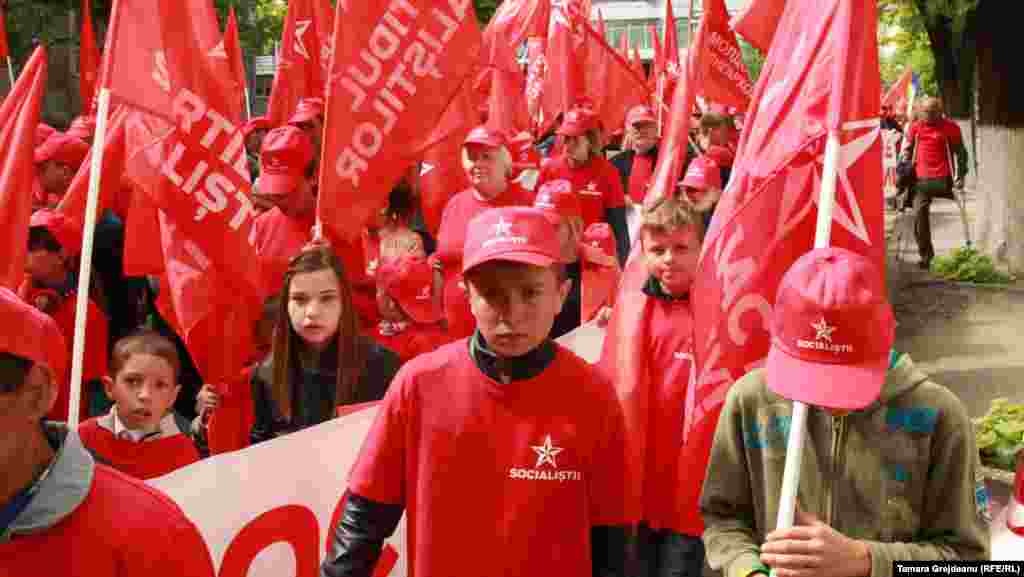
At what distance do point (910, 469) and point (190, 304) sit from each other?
3209 millimetres

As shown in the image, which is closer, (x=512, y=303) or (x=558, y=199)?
(x=512, y=303)

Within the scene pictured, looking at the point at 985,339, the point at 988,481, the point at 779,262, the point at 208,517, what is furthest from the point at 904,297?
the point at 208,517

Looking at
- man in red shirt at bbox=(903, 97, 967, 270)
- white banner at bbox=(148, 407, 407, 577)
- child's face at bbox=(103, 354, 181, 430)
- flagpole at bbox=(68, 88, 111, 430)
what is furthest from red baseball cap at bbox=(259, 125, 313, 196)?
man in red shirt at bbox=(903, 97, 967, 270)

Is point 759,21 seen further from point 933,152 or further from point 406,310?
point 933,152

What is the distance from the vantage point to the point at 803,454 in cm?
278

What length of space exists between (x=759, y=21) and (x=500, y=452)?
271 centimetres

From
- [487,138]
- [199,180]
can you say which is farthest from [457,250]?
[199,180]

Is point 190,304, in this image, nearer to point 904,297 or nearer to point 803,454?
→ point 803,454

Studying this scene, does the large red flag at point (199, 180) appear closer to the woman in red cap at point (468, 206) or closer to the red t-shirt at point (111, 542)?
the woman in red cap at point (468, 206)

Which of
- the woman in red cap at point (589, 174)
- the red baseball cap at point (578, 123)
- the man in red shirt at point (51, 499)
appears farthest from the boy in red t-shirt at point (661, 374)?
the red baseball cap at point (578, 123)

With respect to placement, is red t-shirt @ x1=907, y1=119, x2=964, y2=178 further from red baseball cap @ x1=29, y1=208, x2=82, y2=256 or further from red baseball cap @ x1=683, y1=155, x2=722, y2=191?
red baseball cap @ x1=29, y1=208, x2=82, y2=256

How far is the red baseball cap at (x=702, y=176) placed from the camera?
7414mm

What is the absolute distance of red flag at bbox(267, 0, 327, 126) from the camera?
375 inches

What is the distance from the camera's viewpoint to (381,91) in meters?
5.52
